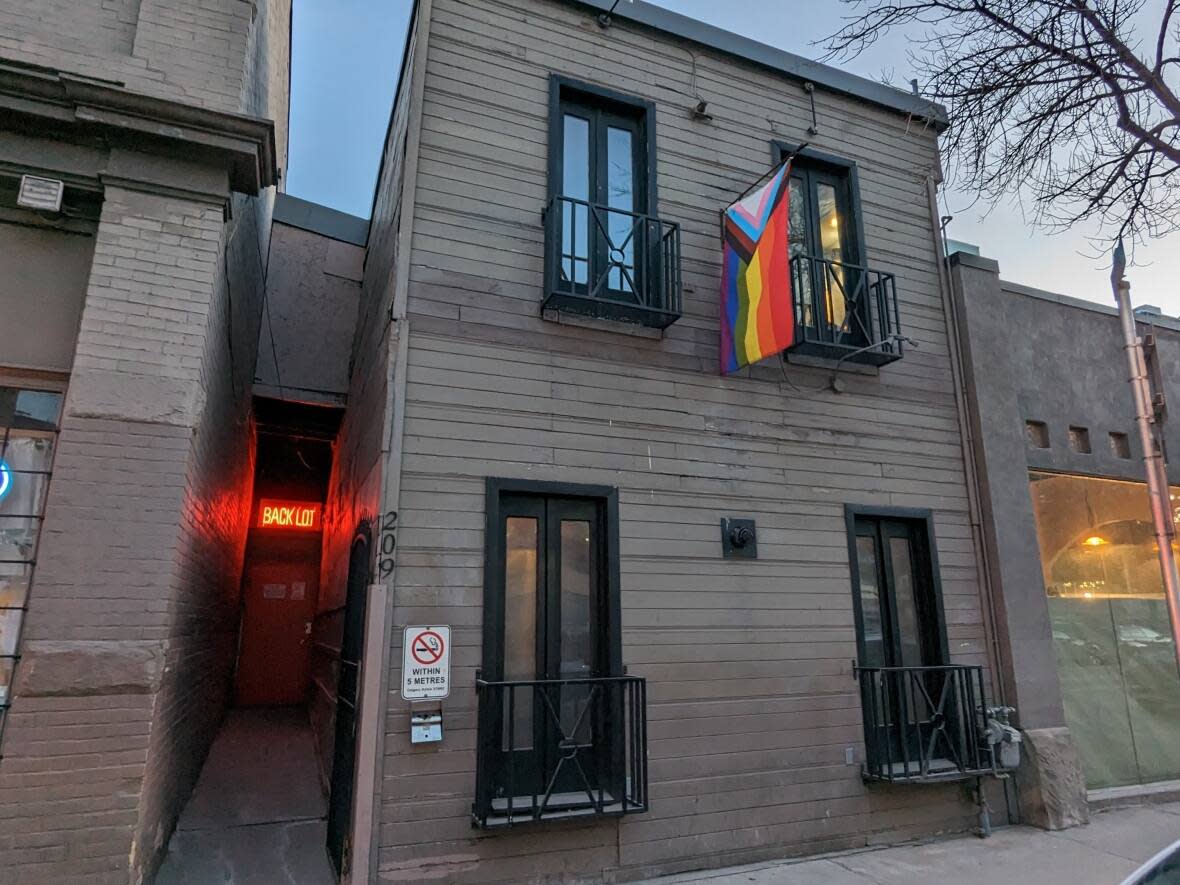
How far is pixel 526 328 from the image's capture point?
5.53 meters

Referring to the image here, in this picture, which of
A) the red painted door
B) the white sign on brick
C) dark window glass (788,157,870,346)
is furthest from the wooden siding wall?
the red painted door

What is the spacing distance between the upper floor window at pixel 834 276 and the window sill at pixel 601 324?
1.30 m

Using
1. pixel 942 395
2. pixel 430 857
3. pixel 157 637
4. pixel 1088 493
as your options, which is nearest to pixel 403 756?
pixel 430 857

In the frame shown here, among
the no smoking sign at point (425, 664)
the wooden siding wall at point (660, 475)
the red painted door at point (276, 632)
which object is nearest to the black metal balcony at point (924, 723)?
the wooden siding wall at point (660, 475)

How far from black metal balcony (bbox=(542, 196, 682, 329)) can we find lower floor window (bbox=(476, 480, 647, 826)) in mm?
1464

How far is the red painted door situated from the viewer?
39.0ft

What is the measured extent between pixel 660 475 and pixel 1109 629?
5.37 metres

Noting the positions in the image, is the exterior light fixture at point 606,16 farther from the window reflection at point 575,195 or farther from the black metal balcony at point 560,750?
Result: the black metal balcony at point 560,750

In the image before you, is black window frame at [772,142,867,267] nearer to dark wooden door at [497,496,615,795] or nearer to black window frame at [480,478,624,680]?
black window frame at [480,478,624,680]

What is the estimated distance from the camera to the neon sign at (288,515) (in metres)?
12.7

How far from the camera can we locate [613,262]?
573 centimetres

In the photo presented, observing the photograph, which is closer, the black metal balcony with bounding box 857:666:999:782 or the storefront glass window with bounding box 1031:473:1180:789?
the black metal balcony with bounding box 857:666:999:782

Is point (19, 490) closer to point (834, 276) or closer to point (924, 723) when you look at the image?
point (834, 276)

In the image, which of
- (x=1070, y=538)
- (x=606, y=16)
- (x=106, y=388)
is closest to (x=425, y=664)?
(x=106, y=388)
